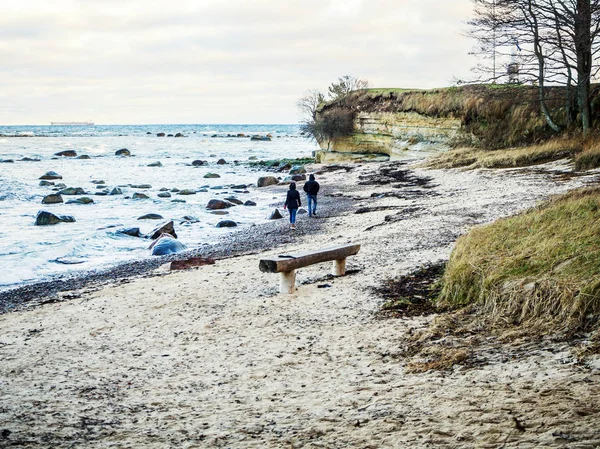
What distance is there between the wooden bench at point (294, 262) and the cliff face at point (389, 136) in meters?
26.2

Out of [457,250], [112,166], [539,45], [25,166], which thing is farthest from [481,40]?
[25,166]

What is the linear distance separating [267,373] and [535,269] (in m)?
3.64

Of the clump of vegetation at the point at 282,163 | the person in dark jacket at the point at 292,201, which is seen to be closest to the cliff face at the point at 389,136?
the clump of vegetation at the point at 282,163

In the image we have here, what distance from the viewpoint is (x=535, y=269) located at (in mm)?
7340

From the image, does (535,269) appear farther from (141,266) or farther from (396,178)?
(396,178)

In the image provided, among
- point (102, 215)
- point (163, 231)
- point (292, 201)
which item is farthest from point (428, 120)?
point (163, 231)

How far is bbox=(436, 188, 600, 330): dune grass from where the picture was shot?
20.6ft

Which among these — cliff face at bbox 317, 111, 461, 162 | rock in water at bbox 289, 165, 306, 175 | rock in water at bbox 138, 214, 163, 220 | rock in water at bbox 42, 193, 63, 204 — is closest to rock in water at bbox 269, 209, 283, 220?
rock in water at bbox 138, 214, 163, 220

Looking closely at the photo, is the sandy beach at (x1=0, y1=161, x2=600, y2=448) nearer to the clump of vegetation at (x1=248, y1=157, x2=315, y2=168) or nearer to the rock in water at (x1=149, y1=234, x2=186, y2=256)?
the rock in water at (x1=149, y1=234, x2=186, y2=256)

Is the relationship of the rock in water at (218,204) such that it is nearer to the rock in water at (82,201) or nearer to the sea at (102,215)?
the sea at (102,215)

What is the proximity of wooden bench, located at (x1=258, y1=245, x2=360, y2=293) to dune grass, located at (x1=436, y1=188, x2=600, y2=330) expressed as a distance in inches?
81.2

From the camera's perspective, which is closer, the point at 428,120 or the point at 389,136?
the point at 428,120

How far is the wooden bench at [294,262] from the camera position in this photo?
30.3 ft

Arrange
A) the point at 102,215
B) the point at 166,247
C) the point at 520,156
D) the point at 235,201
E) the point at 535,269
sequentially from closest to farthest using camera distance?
the point at 535,269 → the point at 166,247 → the point at 520,156 → the point at 102,215 → the point at 235,201
